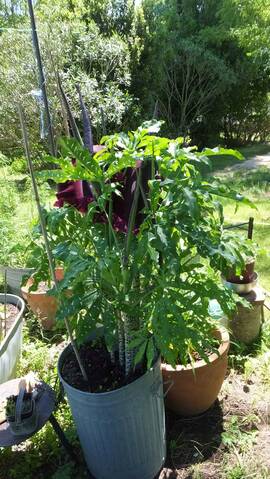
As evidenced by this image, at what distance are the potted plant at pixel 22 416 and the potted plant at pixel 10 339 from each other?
2.23 ft

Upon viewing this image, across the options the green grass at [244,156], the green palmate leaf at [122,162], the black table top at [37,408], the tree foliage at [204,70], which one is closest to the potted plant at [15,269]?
the black table top at [37,408]

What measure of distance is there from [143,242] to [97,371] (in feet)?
2.73

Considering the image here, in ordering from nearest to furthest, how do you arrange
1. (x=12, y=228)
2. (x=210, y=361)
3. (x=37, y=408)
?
(x=37, y=408) < (x=210, y=361) < (x=12, y=228)

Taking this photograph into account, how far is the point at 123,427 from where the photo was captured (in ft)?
5.73

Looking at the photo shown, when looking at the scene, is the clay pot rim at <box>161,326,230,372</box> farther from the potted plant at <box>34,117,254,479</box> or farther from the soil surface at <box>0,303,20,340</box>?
the soil surface at <box>0,303,20,340</box>

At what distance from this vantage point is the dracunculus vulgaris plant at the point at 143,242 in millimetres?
1457

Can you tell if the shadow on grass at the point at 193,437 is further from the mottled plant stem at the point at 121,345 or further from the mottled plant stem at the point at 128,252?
the mottled plant stem at the point at 128,252

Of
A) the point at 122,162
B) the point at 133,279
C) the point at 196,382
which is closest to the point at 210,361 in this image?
the point at 196,382

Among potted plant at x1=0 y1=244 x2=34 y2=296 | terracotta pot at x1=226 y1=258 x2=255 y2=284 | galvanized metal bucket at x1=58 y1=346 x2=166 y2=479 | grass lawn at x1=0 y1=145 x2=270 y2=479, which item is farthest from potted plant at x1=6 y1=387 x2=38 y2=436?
potted plant at x1=0 y1=244 x2=34 y2=296

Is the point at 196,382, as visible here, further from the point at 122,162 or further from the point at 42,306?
the point at 42,306

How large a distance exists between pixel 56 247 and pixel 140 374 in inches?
28.3

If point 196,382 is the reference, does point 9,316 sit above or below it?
below

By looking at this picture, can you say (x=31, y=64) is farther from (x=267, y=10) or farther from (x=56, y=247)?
(x=56, y=247)

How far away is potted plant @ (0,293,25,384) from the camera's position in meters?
2.47
